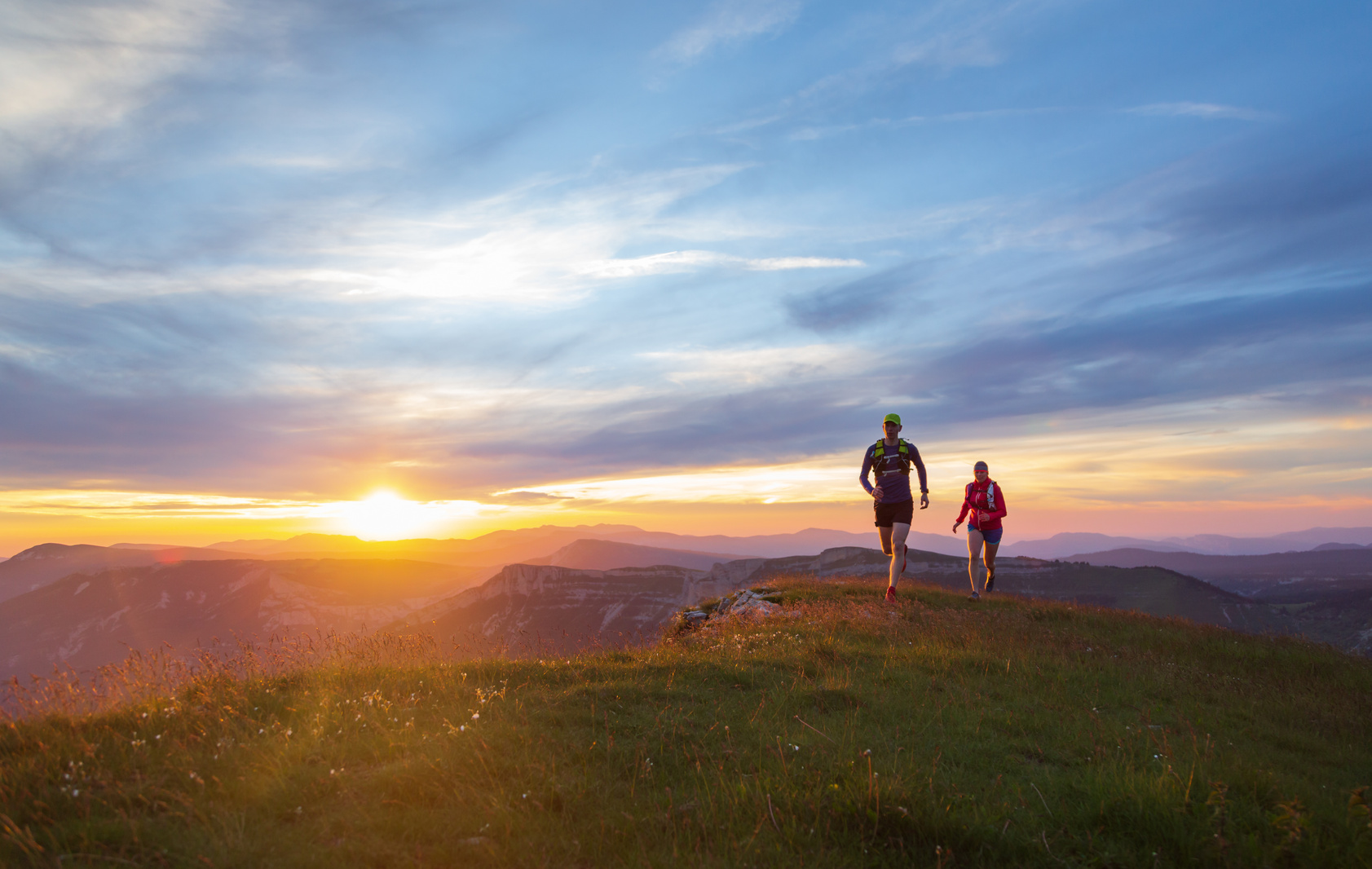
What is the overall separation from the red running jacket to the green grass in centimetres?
667

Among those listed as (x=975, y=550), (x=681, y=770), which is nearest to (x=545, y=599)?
(x=975, y=550)

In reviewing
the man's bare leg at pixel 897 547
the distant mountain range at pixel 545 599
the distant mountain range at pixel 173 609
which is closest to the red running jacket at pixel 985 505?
the man's bare leg at pixel 897 547

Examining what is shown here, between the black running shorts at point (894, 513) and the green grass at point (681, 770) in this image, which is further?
the black running shorts at point (894, 513)

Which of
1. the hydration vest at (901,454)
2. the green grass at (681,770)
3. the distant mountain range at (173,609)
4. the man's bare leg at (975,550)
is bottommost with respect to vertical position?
the distant mountain range at (173,609)

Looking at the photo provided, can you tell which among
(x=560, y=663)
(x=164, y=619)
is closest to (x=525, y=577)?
(x=164, y=619)

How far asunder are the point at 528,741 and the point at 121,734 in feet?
10.8

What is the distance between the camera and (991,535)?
1560 centimetres

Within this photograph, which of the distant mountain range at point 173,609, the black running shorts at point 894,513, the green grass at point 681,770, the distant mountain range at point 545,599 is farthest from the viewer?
the distant mountain range at point 173,609

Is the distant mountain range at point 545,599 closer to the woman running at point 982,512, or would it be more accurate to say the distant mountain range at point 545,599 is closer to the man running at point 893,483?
the man running at point 893,483

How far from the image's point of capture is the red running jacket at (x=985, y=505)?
1520 centimetres

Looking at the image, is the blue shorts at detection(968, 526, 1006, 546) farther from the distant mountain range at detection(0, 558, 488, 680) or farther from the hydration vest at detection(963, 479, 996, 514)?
the distant mountain range at detection(0, 558, 488, 680)

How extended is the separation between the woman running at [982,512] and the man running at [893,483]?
214 cm

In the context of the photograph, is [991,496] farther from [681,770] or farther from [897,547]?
[681,770]

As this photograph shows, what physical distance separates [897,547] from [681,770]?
10049 millimetres
